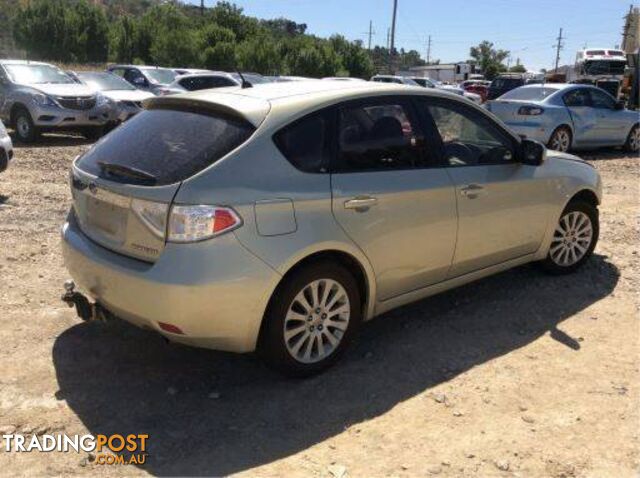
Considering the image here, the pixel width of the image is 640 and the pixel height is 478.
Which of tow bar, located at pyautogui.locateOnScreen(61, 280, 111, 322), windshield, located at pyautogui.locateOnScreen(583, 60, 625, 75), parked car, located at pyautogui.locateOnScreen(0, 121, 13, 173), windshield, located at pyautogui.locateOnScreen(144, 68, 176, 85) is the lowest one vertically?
tow bar, located at pyautogui.locateOnScreen(61, 280, 111, 322)

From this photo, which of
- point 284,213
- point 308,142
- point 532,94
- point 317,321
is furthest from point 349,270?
point 532,94

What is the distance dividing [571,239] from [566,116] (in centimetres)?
848

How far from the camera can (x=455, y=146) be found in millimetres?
4477

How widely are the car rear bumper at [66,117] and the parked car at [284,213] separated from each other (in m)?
10.0

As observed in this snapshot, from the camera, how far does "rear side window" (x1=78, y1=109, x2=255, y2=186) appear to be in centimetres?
341

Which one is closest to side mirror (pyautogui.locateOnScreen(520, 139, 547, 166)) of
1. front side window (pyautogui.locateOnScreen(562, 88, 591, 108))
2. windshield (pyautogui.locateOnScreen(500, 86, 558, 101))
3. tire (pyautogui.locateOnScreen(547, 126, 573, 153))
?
tire (pyautogui.locateOnScreen(547, 126, 573, 153))

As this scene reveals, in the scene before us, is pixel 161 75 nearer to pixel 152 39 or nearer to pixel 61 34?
pixel 152 39

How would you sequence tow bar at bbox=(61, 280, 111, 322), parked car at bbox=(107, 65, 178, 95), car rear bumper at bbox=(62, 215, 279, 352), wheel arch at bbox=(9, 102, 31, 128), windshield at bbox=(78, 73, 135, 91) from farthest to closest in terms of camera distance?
parked car at bbox=(107, 65, 178, 95) < windshield at bbox=(78, 73, 135, 91) < wheel arch at bbox=(9, 102, 31, 128) < tow bar at bbox=(61, 280, 111, 322) < car rear bumper at bbox=(62, 215, 279, 352)

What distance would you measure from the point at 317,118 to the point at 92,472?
217 cm

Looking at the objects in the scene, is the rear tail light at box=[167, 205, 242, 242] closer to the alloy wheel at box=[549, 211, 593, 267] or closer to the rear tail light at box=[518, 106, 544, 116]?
the alloy wheel at box=[549, 211, 593, 267]

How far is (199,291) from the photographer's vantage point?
10.6ft

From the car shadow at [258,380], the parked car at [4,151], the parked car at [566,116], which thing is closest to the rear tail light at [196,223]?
the car shadow at [258,380]

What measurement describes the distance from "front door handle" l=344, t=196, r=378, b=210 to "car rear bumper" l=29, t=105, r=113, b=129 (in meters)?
11.1

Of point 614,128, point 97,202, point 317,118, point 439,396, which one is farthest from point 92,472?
point 614,128
